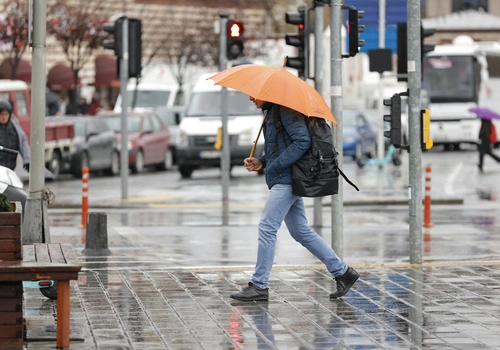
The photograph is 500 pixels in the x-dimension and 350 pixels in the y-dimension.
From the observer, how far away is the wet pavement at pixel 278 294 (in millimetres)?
8375

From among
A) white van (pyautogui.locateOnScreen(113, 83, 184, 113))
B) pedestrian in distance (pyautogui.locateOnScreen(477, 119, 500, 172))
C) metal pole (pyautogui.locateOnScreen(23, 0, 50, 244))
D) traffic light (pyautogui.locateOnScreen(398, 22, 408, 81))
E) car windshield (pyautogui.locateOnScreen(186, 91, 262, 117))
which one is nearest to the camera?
metal pole (pyautogui.locateOnScreen(23, 0, 50, 244))

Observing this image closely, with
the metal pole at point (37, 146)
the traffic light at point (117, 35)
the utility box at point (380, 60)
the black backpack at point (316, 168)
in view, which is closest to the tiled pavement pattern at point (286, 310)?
the metal pole at point (37, 146)

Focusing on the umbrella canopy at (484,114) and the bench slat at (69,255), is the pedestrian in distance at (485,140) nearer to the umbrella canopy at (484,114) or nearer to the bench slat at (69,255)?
the umbrella canopy at (484,114)

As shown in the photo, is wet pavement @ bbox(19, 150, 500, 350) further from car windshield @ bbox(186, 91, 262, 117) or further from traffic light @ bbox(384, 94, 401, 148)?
car windshield @ bbox(186, 91, 262, 117)

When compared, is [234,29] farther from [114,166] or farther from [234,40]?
[114,166]

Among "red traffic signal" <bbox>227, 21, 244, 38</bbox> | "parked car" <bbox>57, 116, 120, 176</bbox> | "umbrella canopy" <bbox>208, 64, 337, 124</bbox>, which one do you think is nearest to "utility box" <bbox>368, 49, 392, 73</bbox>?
"umbrella canopy" <bbox>208, 64, 337, 124</bbox>

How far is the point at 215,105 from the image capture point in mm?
32406

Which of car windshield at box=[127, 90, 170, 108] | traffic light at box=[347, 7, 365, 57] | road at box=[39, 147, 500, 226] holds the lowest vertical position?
road at box=[39, 147, 500, 226]

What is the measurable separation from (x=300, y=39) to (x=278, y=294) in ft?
23.5

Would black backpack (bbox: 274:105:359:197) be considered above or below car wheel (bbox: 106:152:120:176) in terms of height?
above

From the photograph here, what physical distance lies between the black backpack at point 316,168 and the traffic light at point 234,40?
41.2 feet

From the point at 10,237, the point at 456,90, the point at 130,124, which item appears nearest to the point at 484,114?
the point at 130,124

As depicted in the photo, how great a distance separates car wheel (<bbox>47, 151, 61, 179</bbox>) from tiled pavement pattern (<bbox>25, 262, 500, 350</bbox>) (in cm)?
1891

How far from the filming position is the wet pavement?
330 inches
